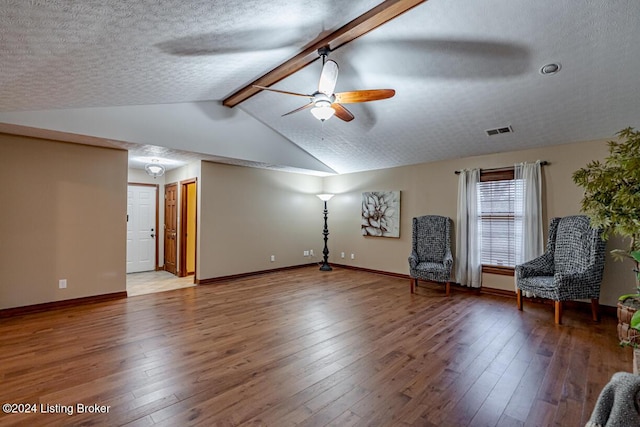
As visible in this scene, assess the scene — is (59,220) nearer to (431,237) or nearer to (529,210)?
(431,237)

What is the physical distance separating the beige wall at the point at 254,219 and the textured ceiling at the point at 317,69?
3.20ft

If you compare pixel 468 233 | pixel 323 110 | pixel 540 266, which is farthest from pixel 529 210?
pixel 323 110

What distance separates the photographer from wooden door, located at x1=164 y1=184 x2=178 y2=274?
6340 mm

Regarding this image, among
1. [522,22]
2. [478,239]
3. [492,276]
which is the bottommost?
[492,276]

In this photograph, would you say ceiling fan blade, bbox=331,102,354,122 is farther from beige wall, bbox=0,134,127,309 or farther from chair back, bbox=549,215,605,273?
beige wall, bbox=0,134,127,309

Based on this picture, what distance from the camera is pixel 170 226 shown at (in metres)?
6.59

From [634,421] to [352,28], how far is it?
10.2ft

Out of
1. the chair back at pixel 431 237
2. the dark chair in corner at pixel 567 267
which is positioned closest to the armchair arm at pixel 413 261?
the chair back at pixel 431 237

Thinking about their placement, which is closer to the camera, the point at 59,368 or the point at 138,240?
the point at 59,368

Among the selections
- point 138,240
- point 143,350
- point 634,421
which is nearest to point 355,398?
point 634,421

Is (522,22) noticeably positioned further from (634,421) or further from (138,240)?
(138,240)

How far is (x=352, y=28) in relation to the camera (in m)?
2.68

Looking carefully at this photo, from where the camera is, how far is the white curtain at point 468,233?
4906 millimetres

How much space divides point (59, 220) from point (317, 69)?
4095 millimetres
